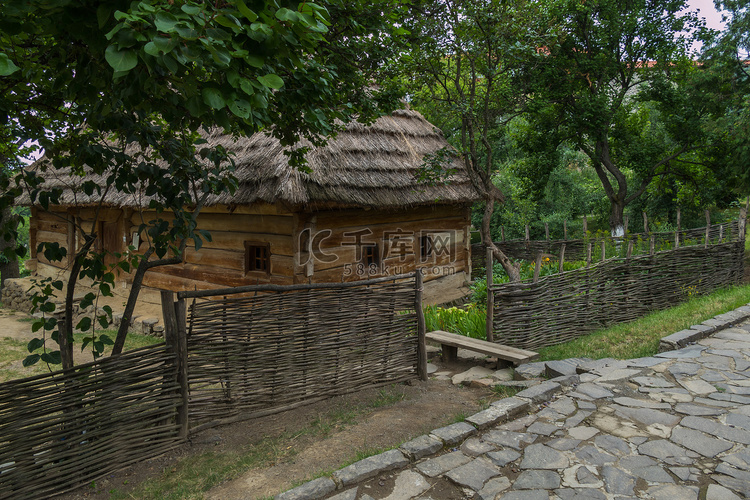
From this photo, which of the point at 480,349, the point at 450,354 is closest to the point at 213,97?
the point at 480,349

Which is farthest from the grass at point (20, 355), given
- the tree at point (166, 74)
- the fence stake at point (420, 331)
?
the fence stake at point (420, 331)

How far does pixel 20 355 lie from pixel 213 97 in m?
7.19

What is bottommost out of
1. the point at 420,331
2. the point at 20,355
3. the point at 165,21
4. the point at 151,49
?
the point at 20,355

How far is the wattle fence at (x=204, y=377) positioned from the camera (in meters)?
3.00

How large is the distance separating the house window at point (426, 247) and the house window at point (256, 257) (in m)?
3.12

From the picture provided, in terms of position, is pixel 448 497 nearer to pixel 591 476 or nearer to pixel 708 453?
pixel 591 476

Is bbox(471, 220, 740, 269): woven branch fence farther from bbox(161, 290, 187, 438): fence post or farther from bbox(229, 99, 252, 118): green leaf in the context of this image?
bbox(229, 99, 252, 118): green leaf

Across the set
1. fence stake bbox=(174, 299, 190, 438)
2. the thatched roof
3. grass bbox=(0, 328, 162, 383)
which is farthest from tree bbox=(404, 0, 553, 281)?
grass bbox=(0, 328, 162, 383)

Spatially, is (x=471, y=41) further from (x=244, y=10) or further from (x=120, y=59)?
(x=120, y=59)

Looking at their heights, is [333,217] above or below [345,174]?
below

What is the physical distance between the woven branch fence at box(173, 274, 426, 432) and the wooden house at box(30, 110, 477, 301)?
7.06 ft

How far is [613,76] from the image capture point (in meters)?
14.0

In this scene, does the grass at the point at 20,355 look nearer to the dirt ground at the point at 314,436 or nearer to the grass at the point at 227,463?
the dirt ground at the point at 314,436

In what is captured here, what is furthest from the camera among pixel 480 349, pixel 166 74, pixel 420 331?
pixel 480 349
